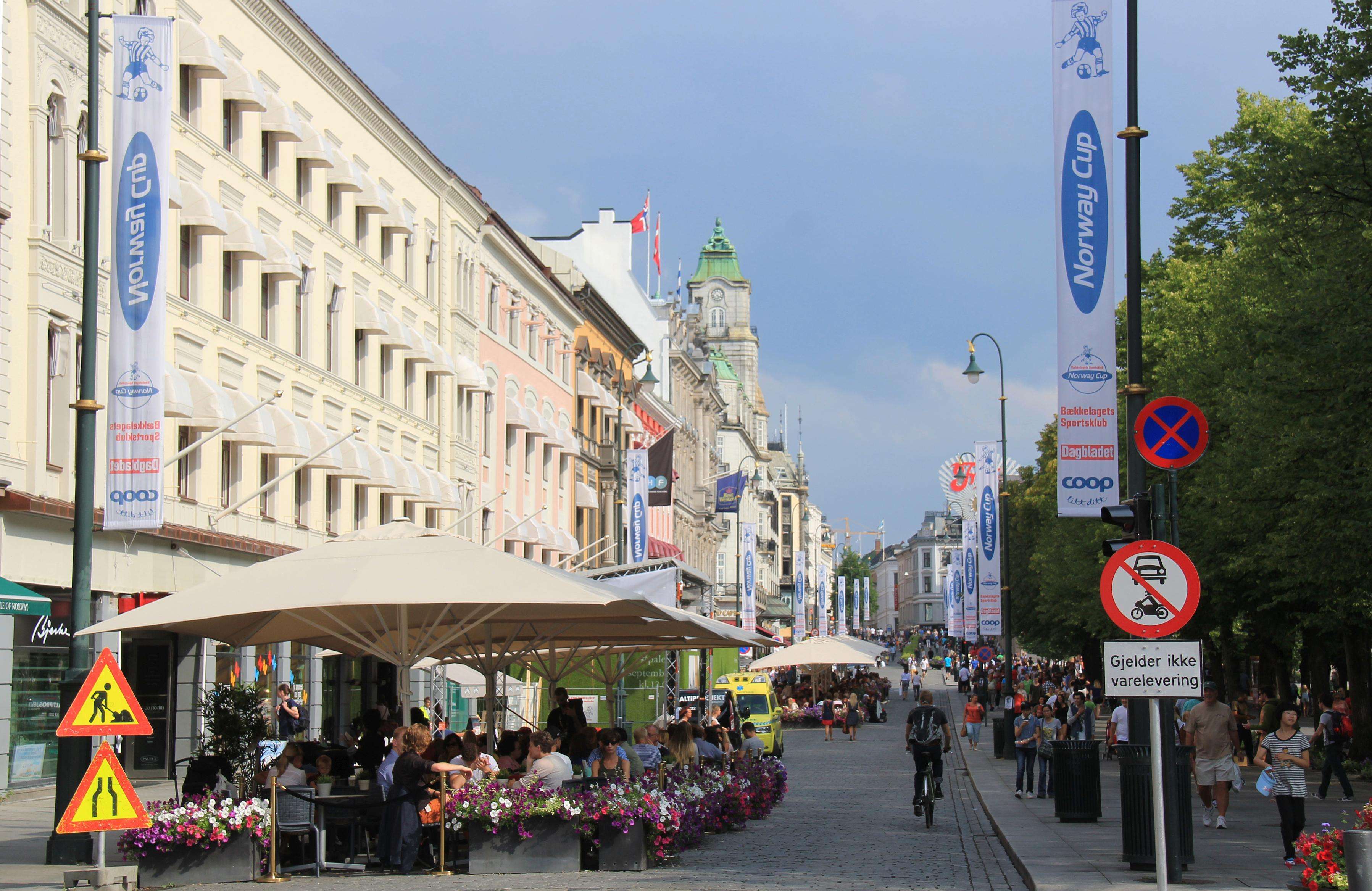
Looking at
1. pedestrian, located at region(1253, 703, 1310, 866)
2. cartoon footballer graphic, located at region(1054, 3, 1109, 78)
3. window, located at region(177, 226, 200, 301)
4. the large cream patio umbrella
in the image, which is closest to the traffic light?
pedestrian, located at region(1253, 703, 1310, 866)

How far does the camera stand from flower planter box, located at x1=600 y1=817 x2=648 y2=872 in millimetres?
15117

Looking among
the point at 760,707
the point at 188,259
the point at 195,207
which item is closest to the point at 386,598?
the point at 195,207

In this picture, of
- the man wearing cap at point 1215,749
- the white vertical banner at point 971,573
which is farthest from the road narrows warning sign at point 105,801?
the white vertical banner at point 971,573

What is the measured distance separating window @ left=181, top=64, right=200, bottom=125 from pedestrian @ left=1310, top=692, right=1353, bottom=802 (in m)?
21.9

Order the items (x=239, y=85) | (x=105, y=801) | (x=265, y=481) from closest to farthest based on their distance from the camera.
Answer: (x=105, y=801) < (x=239, y=85) < (x=265, y=481)

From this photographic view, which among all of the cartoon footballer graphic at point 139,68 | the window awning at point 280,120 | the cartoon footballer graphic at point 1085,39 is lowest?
the cartoon footballer graphic at point 1085,39

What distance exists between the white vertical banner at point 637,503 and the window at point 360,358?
11404mm

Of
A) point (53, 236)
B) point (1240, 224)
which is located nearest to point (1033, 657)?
point (1240, 224)

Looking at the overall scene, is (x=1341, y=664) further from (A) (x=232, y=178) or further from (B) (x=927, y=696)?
(A) (x=232, y=178)

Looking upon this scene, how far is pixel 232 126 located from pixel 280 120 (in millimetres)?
1002

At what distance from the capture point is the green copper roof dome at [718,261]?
12775cm

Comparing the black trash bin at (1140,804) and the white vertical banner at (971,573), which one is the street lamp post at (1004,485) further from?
the black trash bin at (1140,804)

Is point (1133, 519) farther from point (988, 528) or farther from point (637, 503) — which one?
point (637, 503)

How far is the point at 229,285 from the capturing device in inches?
1220
